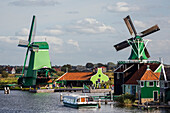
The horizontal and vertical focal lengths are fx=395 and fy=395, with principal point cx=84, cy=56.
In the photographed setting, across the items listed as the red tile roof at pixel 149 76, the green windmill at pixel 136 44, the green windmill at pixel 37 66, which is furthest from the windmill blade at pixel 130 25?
the green windmill at pixel 37 66

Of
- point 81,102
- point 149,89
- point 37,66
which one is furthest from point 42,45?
point 149,89

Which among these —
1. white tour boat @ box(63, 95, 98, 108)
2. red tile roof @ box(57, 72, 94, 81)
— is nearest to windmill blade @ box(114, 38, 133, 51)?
white tour boat @ box(63, 95, 98, 108)

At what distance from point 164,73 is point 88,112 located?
42.4ft

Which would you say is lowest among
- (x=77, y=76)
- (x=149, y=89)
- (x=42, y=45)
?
(x=149, y=89)

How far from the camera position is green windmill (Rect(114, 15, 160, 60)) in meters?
75.8

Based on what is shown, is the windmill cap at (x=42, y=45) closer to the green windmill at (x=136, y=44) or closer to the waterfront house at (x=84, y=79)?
the waterfront house at (x=84, y=79)

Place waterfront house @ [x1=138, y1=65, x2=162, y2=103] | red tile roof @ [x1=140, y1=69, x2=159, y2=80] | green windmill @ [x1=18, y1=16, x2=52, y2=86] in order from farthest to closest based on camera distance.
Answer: green windmill @ [x1=18, y1=16, x2=52, y2=86], red tile roof @ [x1=140, y1=69, x2=159, y2=80], waterfront house @ [x1=138, y1=65, x2=162, y2=103]

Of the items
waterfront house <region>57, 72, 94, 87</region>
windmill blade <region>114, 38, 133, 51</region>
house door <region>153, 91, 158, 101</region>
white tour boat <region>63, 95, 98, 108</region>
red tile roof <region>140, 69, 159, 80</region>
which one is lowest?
white tour boat <region>63, 95, 98, 108</region>

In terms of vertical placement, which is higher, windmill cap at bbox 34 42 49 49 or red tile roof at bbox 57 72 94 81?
windmill cap at bbox 34 42 49 49

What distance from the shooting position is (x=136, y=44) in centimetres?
7656

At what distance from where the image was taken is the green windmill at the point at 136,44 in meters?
75.8

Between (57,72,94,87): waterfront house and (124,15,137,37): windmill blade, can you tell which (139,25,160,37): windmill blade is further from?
(57,72,94,87): waterfront house

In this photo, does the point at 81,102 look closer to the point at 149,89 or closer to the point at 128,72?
the point at 149,89

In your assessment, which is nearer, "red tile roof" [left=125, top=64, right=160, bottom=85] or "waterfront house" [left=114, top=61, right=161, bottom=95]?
"red tile roof" [left=125, top=64, right=160, bottom=85]
